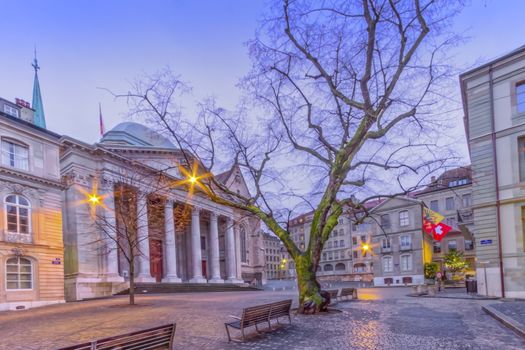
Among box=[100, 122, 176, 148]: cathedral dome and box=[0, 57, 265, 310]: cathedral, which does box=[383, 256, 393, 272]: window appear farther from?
box=[100, 122, 176, 148]: cathedral dome

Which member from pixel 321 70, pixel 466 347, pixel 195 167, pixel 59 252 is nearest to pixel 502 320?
pixel 466 347

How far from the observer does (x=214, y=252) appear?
49.2 metres

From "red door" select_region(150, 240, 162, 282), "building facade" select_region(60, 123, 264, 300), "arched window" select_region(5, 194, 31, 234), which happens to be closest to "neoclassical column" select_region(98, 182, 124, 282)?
"building facade" select_region(60, 123, 264, 300)

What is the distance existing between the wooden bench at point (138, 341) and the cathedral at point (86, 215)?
7.17m

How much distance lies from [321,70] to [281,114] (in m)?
2.25

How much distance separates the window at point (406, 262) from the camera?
170 feet

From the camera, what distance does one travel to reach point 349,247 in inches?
3615

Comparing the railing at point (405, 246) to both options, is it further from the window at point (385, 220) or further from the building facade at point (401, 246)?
the window at point (385, 220)

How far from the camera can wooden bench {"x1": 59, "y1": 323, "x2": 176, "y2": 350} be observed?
6.02 m

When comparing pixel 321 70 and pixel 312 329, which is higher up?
pixel 321 70

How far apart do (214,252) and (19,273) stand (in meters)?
26.4

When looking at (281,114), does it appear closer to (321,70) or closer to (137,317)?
(321,70)

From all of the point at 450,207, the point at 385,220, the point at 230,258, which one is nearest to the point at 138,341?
the point at 230,258

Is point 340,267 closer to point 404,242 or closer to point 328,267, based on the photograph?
point 328,267
